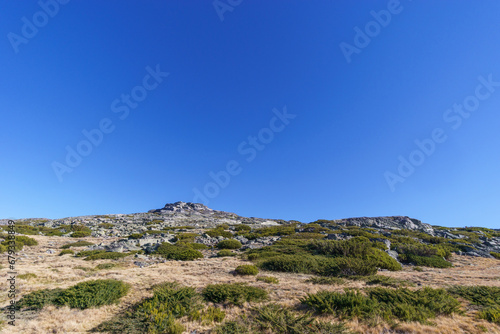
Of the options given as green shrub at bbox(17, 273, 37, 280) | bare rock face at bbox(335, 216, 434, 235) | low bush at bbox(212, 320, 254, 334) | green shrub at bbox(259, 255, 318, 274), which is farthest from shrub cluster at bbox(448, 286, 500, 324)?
bare rock face at bbox(335, 216, 434, 235)

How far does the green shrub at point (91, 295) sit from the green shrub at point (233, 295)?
418 cm

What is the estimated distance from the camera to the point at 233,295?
33.5 ft

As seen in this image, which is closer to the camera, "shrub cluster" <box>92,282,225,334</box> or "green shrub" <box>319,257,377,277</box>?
"shrub cluster" <box>92,282,225,334</box>

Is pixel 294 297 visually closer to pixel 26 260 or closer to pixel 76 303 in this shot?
pixel 76 303

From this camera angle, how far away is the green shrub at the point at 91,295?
31.7 ft

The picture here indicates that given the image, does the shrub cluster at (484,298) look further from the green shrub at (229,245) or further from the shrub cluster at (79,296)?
the green shrub at (229,245)

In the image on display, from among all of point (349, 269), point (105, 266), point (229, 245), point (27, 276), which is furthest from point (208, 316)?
point (229, 245)

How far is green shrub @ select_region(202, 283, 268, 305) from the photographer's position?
9984 mm

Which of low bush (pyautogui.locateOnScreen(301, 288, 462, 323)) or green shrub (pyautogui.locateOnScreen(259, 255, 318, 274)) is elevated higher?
green shrub (pyautogui.locateOnScreen(259, 255, 318, 274))

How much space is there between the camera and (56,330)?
7.79 m

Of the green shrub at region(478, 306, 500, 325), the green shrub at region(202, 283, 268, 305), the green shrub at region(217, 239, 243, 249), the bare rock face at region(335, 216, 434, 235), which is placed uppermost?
the bare rock face at region(335, 216, 434, 235)

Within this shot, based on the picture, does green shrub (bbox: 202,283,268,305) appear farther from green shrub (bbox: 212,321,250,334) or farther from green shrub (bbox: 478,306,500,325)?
green shrub (bbox: 478,306,500,325)

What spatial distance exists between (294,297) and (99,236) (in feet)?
130

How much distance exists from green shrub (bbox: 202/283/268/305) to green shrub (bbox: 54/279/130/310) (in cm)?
418
